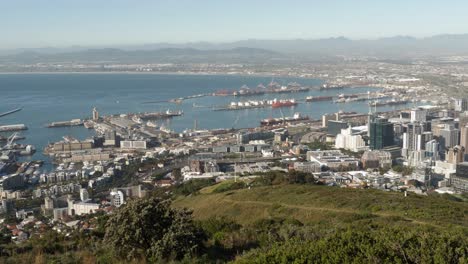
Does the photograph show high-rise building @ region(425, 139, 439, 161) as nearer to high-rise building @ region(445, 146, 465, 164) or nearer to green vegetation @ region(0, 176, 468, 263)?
high-rise building @ region(445, 146, 465, 164)

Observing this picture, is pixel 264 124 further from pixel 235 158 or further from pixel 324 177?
pixel 324 177

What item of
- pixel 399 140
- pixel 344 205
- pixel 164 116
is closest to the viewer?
pixel 344 205

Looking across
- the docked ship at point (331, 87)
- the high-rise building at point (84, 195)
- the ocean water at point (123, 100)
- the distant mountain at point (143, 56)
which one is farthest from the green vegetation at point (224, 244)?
the distant mountain at point (143, 56)

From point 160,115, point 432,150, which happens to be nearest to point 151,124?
point 160,115

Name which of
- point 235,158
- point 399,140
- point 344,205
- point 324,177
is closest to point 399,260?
point 344,205

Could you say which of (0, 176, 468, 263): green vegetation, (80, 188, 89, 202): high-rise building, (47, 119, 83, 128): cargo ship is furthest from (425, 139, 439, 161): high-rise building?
(47, 119, 83, 128): cargo ship
